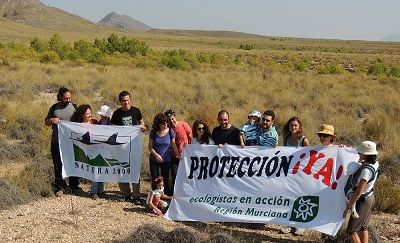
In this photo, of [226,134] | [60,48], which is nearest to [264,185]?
[226,134]

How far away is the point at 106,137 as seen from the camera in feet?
27.5

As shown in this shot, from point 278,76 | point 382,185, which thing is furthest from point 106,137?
point 278,76

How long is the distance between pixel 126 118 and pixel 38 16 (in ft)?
527

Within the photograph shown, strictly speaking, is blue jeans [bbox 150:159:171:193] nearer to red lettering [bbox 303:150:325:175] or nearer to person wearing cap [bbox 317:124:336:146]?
red lettering [bbox 303:150:325:175]

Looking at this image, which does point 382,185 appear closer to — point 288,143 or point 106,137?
point 288,143

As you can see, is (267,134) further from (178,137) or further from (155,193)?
(155,193)

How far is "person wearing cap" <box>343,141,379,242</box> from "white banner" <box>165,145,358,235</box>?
57cm

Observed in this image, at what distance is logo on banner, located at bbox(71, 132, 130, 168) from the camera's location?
8.35 metres

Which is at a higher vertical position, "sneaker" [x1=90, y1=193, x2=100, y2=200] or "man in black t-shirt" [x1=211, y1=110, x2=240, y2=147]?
"man in black t-shirt" [x1=211, y1=110, x2=240, y2=147]

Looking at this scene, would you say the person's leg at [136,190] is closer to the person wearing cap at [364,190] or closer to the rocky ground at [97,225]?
the rocky ground at [97,225]

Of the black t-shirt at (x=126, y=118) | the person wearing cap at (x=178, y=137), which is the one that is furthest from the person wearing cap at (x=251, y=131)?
the black t-shirt at (x=126, y=118)

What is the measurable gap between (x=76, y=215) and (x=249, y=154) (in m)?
2.78

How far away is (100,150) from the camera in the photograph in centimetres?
847

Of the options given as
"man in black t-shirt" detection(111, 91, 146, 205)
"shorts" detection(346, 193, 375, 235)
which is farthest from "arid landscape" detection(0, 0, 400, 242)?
"shorts" detection(346, 193, 375, 235)
